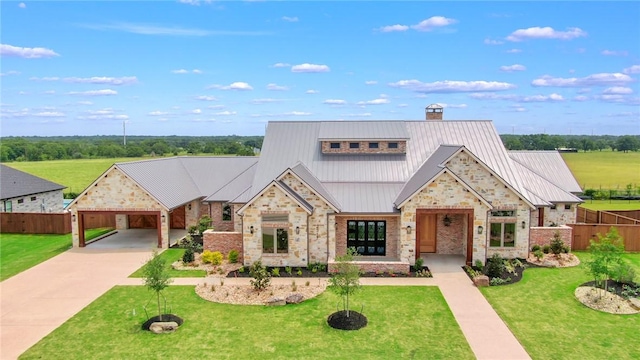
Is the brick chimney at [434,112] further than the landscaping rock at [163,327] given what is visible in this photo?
Yes

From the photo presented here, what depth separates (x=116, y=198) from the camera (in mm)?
26547

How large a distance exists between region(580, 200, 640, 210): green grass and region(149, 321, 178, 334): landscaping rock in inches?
1576

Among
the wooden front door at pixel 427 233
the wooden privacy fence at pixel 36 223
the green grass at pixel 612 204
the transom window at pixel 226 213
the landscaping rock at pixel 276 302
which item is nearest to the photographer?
the landscaping rock at pixel 276 302

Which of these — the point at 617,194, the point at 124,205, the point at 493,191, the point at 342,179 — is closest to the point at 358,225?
the point at 342,179

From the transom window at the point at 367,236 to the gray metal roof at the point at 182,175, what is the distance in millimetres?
9477

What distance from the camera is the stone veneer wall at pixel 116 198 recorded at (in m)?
26.5

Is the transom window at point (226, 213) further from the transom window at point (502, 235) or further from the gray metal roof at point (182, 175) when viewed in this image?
the transom window at point (502, 235)

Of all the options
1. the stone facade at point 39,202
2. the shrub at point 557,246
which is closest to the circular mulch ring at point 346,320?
the shrub at point 557,246

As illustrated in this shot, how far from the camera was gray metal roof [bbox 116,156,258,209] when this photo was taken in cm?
2717

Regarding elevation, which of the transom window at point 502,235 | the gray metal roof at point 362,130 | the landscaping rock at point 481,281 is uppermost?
the gray metal roof at point 362,130

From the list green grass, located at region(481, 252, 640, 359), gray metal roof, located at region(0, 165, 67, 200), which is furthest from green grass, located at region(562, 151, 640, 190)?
gray metal roof, located at region(0, 165, 67, 200)

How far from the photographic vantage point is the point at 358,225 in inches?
927

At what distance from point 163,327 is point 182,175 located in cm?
1863

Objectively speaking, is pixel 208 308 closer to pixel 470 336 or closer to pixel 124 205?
pixel 470 336
